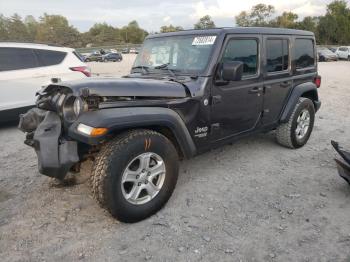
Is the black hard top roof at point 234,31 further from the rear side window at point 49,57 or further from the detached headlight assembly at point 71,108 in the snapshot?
the rear side window at point 49,57

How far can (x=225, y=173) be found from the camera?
4.25 meters

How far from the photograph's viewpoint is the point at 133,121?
285 cm

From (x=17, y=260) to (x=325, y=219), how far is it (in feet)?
9.43

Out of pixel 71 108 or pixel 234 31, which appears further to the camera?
pixel 234 31

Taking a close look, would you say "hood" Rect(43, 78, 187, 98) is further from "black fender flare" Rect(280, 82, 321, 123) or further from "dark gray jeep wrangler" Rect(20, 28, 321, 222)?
"black fender flare" Rect(280, 82, 321, 123)

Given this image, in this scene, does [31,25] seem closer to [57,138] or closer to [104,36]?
[104,36]

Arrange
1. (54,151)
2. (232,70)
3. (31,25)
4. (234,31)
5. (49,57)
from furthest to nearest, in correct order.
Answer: (31,25) → (49,57) → (234,31) → (232,70) → (54,151)

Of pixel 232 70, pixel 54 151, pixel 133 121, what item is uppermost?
pixel 232 70

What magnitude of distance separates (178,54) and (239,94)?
0.90 m

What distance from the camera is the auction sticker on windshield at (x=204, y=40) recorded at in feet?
12.1

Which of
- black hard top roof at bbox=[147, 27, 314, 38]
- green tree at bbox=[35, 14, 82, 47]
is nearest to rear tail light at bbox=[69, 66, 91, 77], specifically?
black hard top roof at bbox=[147, 27, 314, 38]

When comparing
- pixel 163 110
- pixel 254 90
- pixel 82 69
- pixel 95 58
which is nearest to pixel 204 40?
pixel 254 90

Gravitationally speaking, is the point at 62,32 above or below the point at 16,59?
above

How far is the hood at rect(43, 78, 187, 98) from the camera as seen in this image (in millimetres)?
2758
